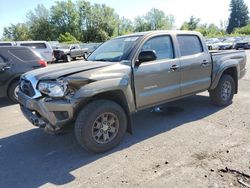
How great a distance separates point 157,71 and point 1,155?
2.92 meters

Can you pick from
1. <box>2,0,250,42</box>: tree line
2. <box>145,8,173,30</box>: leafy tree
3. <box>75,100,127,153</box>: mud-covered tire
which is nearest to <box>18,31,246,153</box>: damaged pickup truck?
<box>75,100,127,153</box>: mud-covered tire

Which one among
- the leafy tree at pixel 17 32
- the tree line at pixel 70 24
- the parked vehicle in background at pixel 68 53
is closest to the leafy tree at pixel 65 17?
the tree line at pixel 70 24

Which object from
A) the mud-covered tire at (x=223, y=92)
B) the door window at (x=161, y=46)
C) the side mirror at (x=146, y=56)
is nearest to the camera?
the side mirror at (x=146, y=56)

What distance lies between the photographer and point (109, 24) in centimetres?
7038

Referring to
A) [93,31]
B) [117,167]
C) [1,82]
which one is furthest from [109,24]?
[117,167]

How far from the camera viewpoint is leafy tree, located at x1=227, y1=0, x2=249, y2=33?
90875 mm

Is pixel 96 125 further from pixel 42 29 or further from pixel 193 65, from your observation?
pixel 42 29

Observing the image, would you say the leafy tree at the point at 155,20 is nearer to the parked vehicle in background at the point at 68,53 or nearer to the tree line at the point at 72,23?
the tree line at the point at 72,23

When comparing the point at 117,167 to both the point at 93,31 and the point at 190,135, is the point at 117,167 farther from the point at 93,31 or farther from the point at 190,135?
the point at 93,31

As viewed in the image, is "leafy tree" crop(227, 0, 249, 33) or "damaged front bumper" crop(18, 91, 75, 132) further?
"leafy tree" crop(227, 0, 249, 33)

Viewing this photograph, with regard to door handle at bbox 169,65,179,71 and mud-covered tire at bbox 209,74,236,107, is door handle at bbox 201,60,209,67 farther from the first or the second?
door handle at bbox 169,65,179,71

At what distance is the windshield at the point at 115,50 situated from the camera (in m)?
4.98

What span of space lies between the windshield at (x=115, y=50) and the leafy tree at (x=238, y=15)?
312 feet

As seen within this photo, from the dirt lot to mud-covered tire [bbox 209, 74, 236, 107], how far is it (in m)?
0.51
